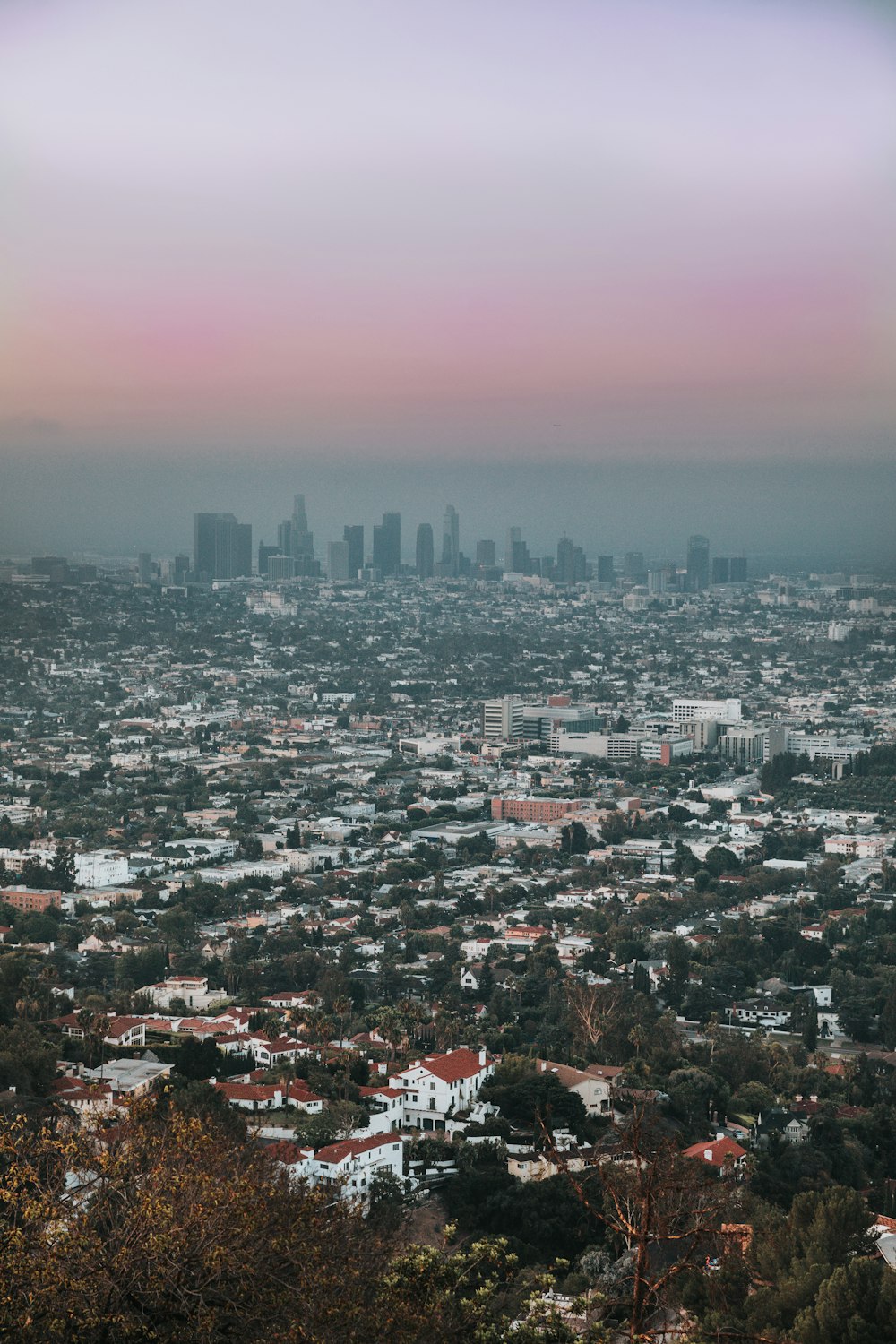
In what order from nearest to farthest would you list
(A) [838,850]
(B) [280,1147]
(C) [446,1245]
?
(C) [446,1245] → (B) [280,1147] → (A) [838,850]

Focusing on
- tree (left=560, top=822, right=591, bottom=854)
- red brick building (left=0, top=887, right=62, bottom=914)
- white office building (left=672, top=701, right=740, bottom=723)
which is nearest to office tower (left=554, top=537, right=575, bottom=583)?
white office building (left=672, top=701, right=740, bottom=723)

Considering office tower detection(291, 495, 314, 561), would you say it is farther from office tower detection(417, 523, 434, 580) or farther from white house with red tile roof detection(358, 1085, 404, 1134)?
white house with red tile roof detection(358, 1085, 404, 1134)

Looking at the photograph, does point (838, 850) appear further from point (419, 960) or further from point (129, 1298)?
point (129, 1298)

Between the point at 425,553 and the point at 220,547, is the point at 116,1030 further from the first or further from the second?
the point at 425,553

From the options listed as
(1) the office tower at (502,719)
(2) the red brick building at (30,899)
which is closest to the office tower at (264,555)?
(1) the office tower at (502,719)

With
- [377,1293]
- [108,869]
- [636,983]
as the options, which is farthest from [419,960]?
[377,1293]
